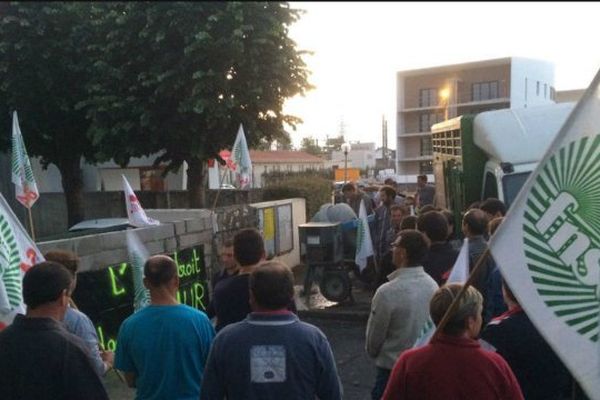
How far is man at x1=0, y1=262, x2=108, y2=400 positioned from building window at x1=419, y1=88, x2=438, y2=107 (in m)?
57.0

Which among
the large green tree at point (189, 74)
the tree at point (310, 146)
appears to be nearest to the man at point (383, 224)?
the large green tree at point (189, 74)

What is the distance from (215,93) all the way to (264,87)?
1.29 meters

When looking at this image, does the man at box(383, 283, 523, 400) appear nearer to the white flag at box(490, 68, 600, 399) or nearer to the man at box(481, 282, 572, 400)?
the white flag at box(490, 68, 600, 399)

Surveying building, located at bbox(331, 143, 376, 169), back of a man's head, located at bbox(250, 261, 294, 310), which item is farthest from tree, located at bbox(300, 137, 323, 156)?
back of a man's head, located at bbox(250, 261, 294, 310)

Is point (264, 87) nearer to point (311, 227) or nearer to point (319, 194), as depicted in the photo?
point (319, 194)

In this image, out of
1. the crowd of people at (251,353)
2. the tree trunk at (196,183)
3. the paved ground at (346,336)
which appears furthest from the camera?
the tree trunk at (196,183)

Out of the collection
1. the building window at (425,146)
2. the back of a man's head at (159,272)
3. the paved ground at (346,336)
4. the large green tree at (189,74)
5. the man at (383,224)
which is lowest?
the paved ground at (346,336)

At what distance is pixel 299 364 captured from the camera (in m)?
2.64

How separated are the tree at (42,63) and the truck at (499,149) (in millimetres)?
11503

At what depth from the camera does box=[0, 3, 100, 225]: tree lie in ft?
54.7

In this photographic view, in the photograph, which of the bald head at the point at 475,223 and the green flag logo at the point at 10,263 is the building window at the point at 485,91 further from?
the green flag logo at the point at 10,263

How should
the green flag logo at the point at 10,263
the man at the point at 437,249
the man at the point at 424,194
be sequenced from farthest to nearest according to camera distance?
1. the man at the point at 424,194
2. the man at the point at 437,249
3. the green flag logo at the point at 10,263

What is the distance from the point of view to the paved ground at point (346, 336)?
19.4 feet

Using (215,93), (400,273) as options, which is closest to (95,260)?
(400,273)
